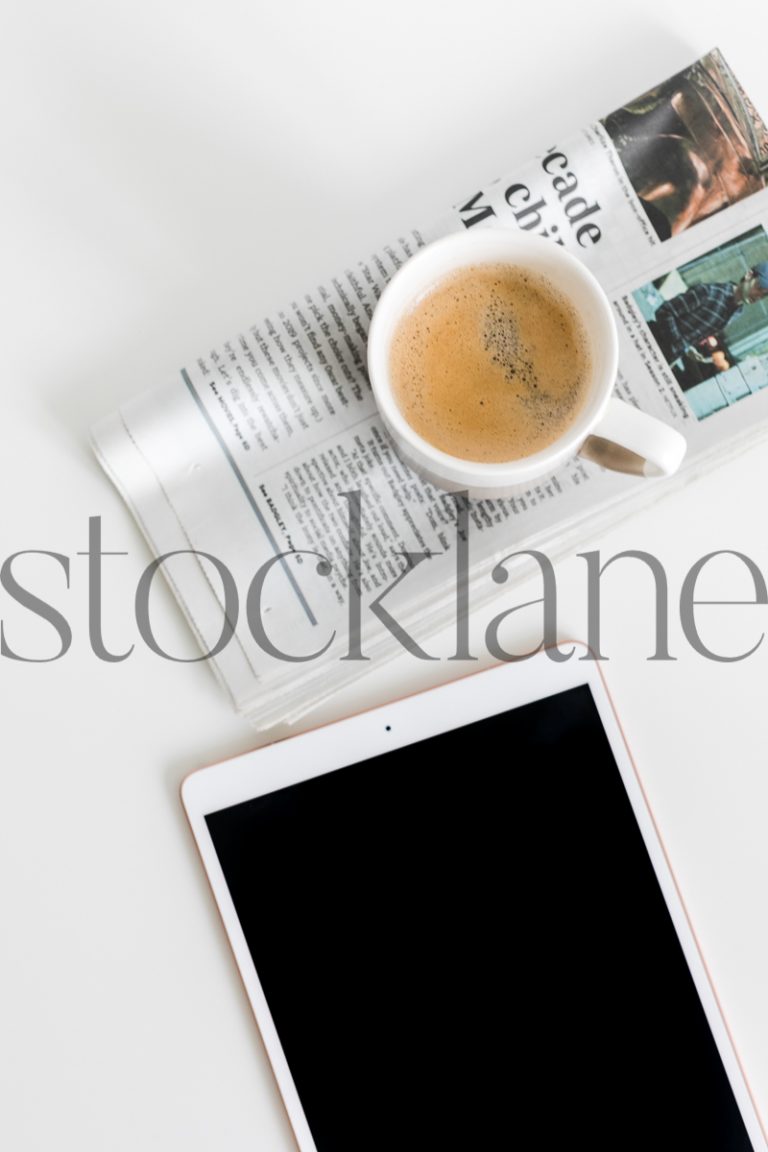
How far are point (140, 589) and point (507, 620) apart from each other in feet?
0.68

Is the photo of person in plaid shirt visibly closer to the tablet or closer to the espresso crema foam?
the espresso crema foam

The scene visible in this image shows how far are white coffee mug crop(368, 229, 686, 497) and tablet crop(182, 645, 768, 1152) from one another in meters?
0.14

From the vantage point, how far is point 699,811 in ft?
1.91

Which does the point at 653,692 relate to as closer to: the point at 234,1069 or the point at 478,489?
the point at 478,489

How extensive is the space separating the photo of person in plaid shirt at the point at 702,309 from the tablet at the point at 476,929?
0.18 metres

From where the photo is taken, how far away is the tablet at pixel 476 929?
57 centimetres

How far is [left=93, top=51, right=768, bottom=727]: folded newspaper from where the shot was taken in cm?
55

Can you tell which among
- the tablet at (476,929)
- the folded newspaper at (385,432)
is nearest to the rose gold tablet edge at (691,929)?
the tablet at (476,929)

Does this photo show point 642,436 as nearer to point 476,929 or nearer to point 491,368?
point 491,368

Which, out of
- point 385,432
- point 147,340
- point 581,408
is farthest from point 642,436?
point 147,340

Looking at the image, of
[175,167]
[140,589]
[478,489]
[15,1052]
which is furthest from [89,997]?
[175,167]

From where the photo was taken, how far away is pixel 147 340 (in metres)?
0.57

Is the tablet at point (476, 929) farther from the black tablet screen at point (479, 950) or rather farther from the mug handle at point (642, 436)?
the mug handle at point (642, 436)

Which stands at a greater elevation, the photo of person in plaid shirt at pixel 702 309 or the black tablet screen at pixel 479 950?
the photo of person in plaid shirt at pixel 702 309
